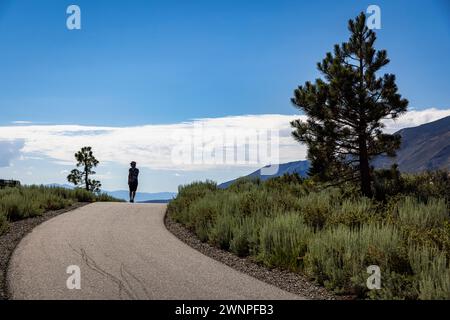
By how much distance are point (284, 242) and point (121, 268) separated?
3.15 meters

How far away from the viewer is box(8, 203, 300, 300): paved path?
655cm

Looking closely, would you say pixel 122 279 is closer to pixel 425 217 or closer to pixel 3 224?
pixel 3 224

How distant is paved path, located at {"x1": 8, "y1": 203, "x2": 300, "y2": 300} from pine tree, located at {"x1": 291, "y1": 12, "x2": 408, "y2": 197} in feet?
28.9

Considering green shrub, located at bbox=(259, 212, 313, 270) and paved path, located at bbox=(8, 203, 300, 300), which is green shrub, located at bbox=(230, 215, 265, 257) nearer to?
green shrub, located at bbox=(259, 212, 313, 270)

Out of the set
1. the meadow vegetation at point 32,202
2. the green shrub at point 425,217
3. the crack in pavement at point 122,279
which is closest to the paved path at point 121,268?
the crack in pavement at point 122,279

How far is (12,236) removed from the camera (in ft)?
38.2

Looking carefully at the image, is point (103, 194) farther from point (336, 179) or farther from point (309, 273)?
point (309, 273)

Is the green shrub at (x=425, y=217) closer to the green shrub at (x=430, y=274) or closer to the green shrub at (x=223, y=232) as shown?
the green shrub at (x=430, y=274)

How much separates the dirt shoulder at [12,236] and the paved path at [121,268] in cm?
15

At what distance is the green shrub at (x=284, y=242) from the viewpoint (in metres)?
8.31

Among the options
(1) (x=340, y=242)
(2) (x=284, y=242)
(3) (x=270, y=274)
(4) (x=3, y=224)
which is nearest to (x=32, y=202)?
(4) (x=3, y=224)
